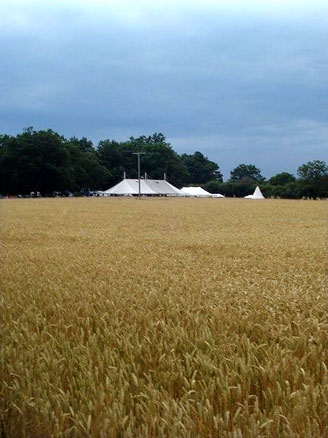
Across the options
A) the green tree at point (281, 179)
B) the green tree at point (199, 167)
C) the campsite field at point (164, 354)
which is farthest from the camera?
the green tree at point (281, 179)

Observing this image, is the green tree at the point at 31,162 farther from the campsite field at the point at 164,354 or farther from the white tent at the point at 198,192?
the white tent at the point at 198,192

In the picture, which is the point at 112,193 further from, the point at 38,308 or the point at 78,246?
the point at 38,308

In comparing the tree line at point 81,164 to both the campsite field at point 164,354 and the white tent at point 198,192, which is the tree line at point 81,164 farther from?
the white tent at point 198,192

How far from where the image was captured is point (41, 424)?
1.36 m

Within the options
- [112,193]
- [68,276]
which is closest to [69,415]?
[68,276]

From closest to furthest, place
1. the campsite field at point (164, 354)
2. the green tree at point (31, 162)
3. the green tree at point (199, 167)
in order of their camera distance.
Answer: the campsite field at point (164, 354) → the green tree at point (31, 162) → the green tree at point (199, 167)

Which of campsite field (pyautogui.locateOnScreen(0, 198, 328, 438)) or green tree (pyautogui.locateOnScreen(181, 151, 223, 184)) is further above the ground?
green tree (pyautogui.locateOnScreen(181, 151, 223, 184))

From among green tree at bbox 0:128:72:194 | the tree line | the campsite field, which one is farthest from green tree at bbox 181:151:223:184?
the campsite field

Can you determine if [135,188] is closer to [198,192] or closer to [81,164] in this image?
[198,192]

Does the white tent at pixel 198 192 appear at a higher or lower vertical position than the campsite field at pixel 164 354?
higher

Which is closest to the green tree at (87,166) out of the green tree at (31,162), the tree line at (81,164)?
the tree line at (81,164)

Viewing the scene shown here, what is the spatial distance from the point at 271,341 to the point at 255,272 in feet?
6.33

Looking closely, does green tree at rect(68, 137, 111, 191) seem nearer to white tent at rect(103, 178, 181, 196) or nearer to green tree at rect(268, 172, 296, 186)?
white tent at rect(103, 178, 181, 196)

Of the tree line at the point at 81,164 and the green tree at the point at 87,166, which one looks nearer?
the tree line at the point at 81,164
